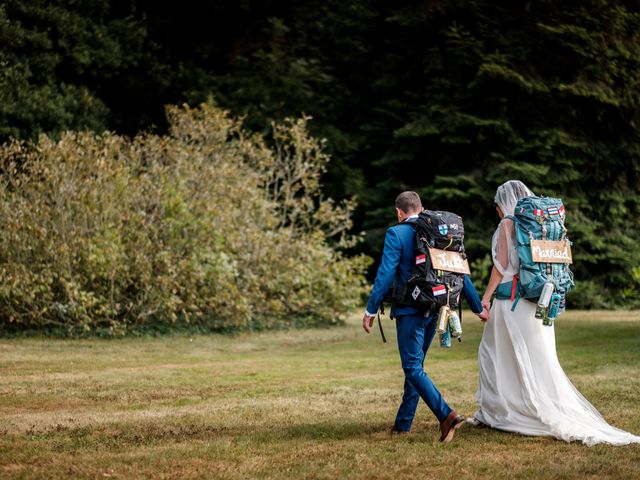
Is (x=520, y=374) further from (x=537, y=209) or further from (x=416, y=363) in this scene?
(x=537, y=209)

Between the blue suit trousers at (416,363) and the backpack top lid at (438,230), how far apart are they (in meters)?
0.51

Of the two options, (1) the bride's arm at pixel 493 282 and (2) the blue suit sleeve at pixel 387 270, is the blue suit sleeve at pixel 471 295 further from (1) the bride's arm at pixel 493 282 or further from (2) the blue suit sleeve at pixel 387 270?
(2) the blue suit sleeve at pixel 387 270

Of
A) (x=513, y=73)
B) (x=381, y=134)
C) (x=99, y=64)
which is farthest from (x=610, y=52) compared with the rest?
(x=99, y=64)

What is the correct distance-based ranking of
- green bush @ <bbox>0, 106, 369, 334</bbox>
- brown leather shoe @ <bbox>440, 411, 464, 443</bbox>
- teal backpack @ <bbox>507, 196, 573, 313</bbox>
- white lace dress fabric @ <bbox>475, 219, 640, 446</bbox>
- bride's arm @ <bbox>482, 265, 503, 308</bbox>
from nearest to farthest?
1. brown leather shoe @ <bbox>440, 411, 464, 443</bbox>
2. white lace dress fabric @ <bbox>475, 219, 640, 446</bbox>
3. teal backpack @ <bbox>507, 196, 573, 313</bbox>
4. bride's arm @ <bbox>482, 265, 503, 308</bbox>
5. green bush @ <bbox>0, 106, 369, 334</bbox>

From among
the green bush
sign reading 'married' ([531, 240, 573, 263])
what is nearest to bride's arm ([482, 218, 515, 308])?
sign reading 'married' ([531, 240, 573, 263])

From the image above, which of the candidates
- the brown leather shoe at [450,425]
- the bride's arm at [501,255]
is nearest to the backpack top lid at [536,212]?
the bride's arm at [501,255]

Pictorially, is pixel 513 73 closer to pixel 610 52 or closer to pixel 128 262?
pixel 610 52

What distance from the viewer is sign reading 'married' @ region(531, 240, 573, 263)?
711 centimetres

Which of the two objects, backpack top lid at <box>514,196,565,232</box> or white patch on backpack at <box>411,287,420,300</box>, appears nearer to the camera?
Result: white patch on backpack at <box>411,287,420,300</box>

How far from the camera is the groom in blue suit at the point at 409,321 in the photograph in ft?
22.0

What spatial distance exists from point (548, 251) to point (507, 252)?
311 mm

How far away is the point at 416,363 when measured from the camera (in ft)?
22.2

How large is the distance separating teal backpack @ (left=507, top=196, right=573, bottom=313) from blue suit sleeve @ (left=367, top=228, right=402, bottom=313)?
962 millimetres

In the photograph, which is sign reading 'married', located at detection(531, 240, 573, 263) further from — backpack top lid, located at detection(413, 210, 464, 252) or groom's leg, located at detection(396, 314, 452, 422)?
Answer: groom's leg, located at detection(396, 314, 452, 422)
